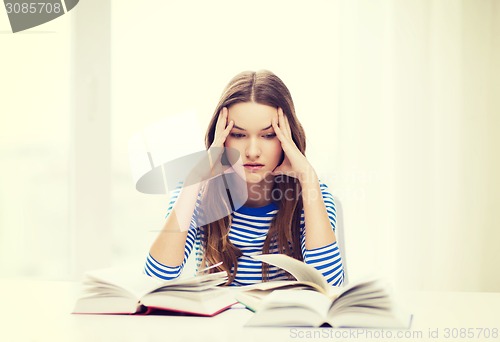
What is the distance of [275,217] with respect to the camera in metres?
1.50

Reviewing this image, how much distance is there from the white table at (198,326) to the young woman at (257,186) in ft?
1.23

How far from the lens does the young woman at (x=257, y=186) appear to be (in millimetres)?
1461

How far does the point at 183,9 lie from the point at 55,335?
1.86 metres

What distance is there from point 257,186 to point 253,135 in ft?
0.46

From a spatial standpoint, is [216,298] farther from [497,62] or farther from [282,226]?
[497,62]

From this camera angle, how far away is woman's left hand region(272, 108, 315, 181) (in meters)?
1.44

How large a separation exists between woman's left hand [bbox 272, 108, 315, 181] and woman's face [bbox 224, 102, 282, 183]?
2cm

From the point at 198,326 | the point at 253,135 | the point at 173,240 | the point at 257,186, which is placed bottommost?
the point at 198,326

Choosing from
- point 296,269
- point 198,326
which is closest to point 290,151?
point 296,269

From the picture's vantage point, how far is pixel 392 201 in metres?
2.21

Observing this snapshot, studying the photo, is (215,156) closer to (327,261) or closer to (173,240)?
(173,240)

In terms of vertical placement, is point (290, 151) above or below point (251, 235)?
above

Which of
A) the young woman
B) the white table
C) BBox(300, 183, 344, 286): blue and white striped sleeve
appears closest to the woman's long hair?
the young woman

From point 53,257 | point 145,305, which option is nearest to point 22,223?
point 53,257
